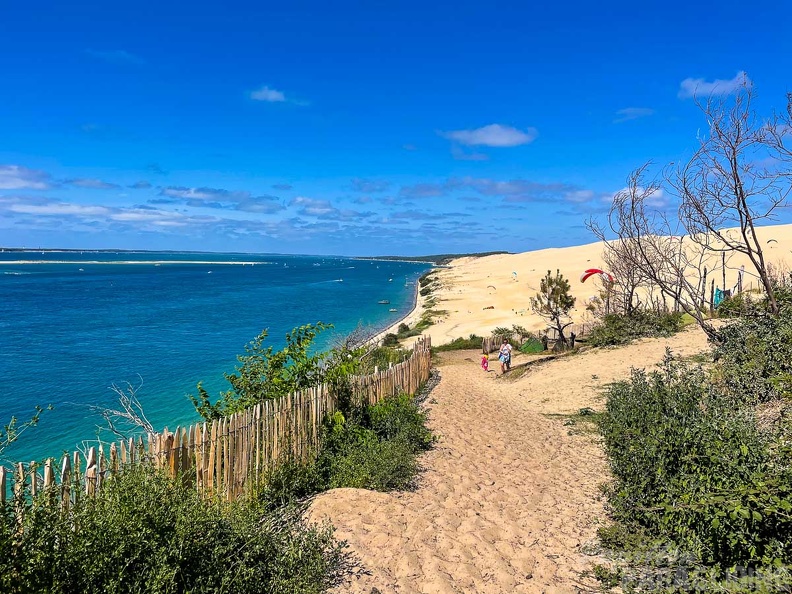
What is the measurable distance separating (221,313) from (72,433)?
119ft

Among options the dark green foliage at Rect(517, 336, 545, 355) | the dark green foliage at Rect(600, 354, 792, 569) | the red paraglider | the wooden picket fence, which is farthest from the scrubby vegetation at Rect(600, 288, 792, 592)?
the red paraglider

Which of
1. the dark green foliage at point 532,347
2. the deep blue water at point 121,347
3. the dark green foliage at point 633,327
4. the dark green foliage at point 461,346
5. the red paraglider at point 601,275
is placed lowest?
the deep blue water at point 121,347

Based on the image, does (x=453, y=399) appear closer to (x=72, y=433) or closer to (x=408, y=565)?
(x=408, y=565)

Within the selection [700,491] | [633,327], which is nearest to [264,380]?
[700,491]

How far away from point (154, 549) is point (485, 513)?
4211mm

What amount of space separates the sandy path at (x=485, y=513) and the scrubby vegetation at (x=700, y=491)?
666 millimetres

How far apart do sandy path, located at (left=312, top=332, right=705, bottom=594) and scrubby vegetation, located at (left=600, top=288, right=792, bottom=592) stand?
0.67 m

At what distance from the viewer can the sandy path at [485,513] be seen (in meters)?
4.84

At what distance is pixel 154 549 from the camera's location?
355 cm

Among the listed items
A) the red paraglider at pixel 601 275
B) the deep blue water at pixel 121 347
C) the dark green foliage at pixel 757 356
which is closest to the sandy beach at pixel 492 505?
the dark green foliage at pixel 757 356

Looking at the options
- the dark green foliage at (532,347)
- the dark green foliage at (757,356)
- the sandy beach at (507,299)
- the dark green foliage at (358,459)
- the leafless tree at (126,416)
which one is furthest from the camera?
the sandy beach at (507,299)

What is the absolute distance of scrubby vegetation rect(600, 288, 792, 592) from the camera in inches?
142

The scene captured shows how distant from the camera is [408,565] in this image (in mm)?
4930

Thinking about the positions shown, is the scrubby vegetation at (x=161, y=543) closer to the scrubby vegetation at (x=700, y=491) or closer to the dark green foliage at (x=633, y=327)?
the scrubby vegetation at (x=700, y=491)
